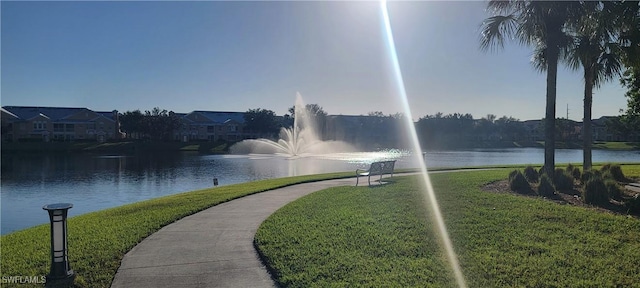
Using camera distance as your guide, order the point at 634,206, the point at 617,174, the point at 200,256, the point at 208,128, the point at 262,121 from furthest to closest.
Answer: the point at 208,128
the point at 262,121
the point at 617,174
the point at 634,206
the point at 200,256

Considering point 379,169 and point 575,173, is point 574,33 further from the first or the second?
point 379,169

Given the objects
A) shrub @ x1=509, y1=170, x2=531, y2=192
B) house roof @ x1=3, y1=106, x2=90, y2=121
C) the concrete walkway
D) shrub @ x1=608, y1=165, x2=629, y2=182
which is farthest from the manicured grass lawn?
house roof @ x1=3, y1=106, x2=90, y2=121

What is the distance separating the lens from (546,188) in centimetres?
1163

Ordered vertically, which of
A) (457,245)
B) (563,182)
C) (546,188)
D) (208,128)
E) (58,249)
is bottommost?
(457,245)

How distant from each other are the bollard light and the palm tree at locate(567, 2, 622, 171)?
44.8ft

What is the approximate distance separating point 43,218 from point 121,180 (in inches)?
469

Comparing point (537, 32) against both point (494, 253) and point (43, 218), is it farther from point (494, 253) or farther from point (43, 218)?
point (43, 218)

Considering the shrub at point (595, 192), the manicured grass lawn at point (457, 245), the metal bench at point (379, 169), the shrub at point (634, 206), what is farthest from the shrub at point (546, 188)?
the metal bench at point (379, 169)

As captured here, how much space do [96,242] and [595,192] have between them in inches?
424

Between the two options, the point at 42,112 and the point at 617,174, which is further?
the point at 42,112

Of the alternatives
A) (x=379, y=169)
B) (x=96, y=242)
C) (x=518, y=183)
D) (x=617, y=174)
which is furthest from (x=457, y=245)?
(x=617, y=174)

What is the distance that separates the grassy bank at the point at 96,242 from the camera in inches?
231

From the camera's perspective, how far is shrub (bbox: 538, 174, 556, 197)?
38.0ft

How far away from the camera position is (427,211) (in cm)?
947
